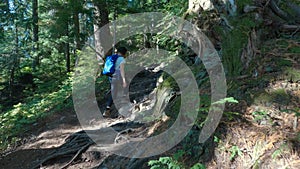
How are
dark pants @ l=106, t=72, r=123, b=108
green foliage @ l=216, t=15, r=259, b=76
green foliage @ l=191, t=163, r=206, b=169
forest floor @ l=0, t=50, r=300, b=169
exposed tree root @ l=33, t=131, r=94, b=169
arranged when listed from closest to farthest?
1. forest floor @ l=0, t=50, r=300, b=169
2. green foliage @ l=191, t=163, r=206, b=169
3. green foliage @ l=216, t=15, r=259, b=76
4. exposed tree root @ l=33, t=131, r=94, b=169
5. dark pants @ l=106, t=72, r=123, b=108

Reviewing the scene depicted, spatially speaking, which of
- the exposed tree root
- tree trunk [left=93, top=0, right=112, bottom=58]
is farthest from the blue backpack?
tree trunk [left=93, top=0, right=112, bottom=58]

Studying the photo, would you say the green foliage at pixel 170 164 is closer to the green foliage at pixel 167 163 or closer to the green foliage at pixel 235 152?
the green foliage at pixel 167 163

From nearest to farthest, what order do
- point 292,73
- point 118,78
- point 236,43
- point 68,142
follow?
point 292,73
point 236,43
point 68,142
point 118,78

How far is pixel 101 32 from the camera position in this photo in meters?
10.7

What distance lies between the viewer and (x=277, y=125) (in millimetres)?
2795

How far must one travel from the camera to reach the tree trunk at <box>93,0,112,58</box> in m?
10.2

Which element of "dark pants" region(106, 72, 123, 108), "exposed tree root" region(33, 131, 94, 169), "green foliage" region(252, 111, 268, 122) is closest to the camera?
"green foliage" region(252, 111, 268, 122)

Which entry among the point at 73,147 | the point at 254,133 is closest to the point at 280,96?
the point at 254,133

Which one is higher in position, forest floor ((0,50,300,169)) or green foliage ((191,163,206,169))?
forest floor ((0,50,300,169))

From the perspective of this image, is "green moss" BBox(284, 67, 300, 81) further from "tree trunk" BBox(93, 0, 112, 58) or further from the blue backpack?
"tree trunk" BBox(93, 0, 112, 58)

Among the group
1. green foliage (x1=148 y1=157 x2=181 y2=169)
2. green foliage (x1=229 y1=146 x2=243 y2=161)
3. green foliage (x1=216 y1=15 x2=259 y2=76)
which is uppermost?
green foliage (x1=216 y1=15 x2=259 y2=76)

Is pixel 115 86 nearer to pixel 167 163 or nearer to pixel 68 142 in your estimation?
pixel 68 142

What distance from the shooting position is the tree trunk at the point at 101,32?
1023 centimetres

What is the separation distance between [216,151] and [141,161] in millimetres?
943
